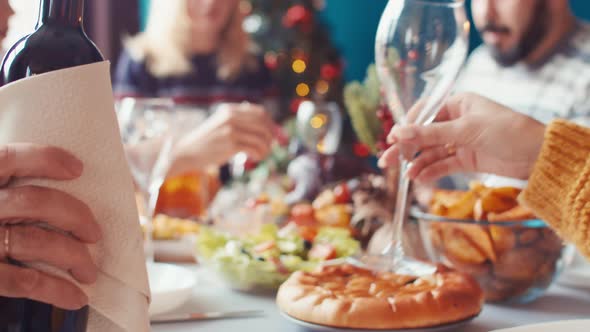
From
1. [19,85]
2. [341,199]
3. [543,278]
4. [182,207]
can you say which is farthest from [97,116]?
[182,207]

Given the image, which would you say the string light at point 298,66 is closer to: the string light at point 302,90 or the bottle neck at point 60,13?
the string light at point 302,90

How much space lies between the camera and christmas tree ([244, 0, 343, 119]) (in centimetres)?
379

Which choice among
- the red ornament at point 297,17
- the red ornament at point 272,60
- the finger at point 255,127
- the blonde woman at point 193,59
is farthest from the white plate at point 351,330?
the red ornament at point 297,17

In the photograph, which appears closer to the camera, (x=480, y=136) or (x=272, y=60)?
(x=480, y=136)

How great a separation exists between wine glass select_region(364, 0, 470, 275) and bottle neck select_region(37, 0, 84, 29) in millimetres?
321

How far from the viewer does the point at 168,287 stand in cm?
77

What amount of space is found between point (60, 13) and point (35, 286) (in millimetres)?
188

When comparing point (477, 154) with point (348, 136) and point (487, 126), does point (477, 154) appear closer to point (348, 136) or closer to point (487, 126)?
point (487, 126)

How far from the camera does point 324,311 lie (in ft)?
2.02

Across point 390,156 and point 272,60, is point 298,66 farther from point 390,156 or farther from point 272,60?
point 390,156

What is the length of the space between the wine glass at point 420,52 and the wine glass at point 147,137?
1.31 feet

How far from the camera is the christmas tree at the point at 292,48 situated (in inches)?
149

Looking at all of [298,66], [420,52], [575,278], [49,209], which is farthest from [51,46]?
[298,66]

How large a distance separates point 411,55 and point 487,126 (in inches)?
5.8
